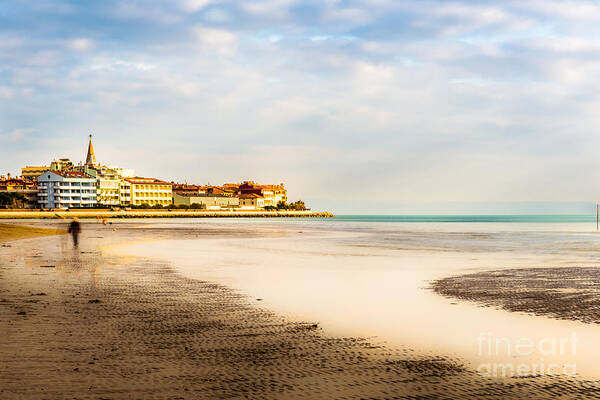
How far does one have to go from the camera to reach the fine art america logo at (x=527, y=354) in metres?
8.00

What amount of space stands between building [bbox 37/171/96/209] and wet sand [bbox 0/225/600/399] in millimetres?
173680

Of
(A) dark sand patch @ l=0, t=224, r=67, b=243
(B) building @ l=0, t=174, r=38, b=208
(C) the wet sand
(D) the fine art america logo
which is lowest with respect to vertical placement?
(A) dark sand patch @ l=0, t=224, r=67, b=243

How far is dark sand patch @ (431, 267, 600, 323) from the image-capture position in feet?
42.9

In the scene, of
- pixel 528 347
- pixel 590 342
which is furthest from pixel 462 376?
pixel 590 342

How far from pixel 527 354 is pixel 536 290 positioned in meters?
8.13

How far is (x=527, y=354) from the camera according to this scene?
8992 mm

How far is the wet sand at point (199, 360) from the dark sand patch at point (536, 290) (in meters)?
5.47

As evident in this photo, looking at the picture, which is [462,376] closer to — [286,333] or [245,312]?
[286,333]

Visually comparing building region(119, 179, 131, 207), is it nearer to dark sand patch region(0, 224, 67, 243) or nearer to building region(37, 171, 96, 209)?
building region(37, 171, 96, 209)

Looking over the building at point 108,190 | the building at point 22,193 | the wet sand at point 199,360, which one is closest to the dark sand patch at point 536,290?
the wet sand at point 199,360

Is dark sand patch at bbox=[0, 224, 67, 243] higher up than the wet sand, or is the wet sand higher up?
the wet sand

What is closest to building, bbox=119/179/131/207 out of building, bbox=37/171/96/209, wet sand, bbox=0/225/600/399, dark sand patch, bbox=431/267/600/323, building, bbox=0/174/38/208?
building, bbox=37/171/96/209

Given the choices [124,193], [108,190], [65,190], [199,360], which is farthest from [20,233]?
[124,193]

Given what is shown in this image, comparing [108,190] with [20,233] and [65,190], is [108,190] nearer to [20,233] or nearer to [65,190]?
[65,190]
